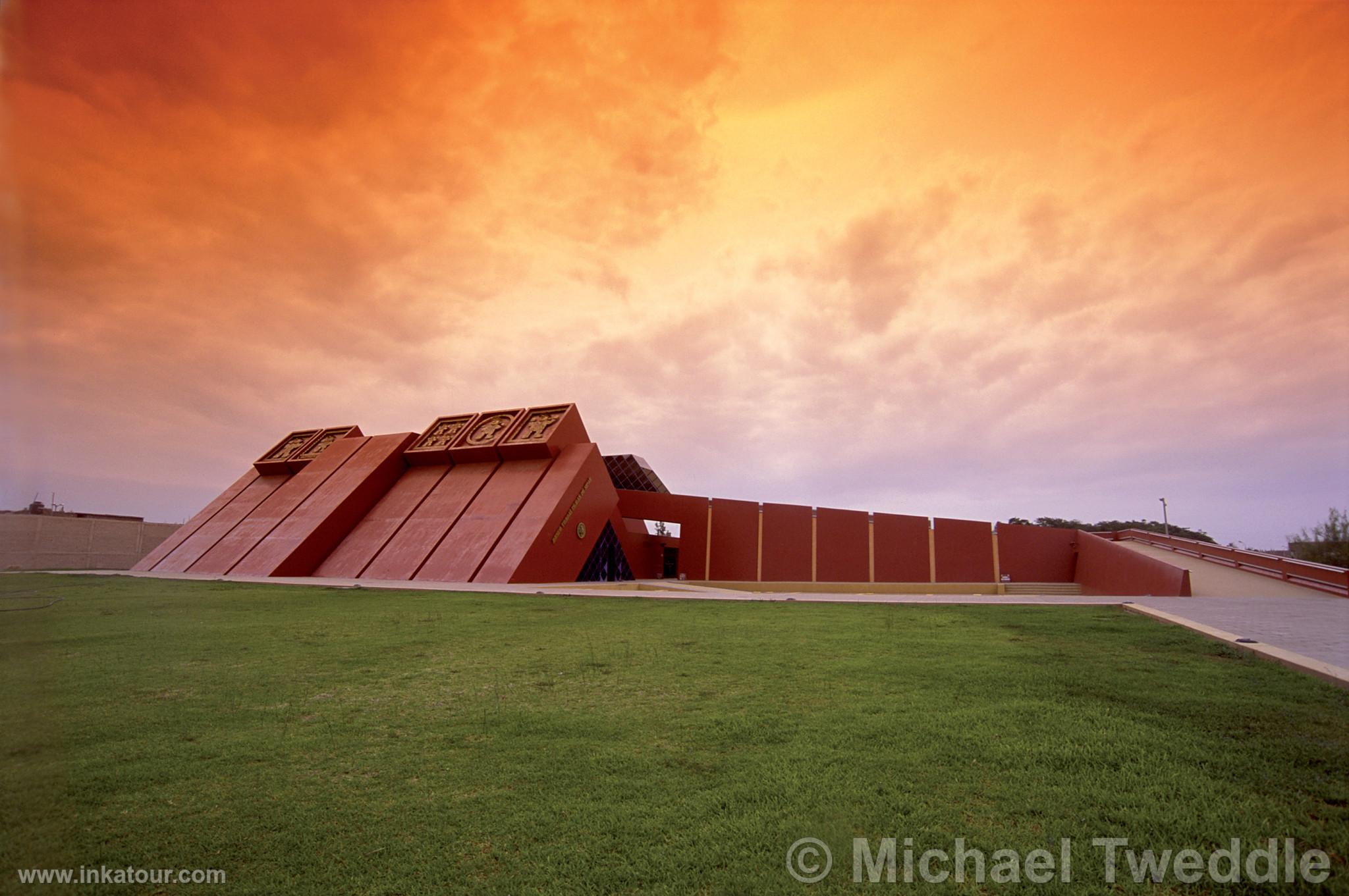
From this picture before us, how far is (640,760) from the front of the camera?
154 inches

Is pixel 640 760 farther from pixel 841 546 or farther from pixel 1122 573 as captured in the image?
pixel 1122 573

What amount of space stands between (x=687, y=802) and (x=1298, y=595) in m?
19.8

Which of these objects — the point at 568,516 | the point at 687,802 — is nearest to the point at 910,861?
the point at 687,802

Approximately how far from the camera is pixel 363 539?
75.6 feet

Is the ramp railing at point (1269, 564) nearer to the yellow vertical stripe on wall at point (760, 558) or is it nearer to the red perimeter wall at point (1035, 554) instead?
the red perimeter wall at point (1035, 554)

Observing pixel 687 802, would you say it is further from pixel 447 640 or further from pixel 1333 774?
pixel 447 640

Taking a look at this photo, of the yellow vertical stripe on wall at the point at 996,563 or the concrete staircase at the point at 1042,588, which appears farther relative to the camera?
the yellow vertical stripe on wall at the point at 996,563

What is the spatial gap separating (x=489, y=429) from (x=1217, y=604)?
22851mm

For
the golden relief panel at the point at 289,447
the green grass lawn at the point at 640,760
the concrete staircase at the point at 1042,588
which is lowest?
the green grass lawn at the point at 640,760

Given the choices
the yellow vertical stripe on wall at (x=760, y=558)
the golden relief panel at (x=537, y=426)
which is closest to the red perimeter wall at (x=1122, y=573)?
the yellow vertical stripe on wall at (x=760, y=558)

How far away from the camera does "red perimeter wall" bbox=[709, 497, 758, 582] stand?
2644cm

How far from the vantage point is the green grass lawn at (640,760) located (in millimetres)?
2814

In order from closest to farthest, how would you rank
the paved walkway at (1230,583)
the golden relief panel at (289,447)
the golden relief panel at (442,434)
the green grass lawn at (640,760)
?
the green grass lawn at (640,760), the paved walkway at (1230,583), the golden relief panel at (442,434), the golden relief panel at (289,447)

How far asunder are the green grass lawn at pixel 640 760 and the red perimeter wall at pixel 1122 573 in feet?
41.5
